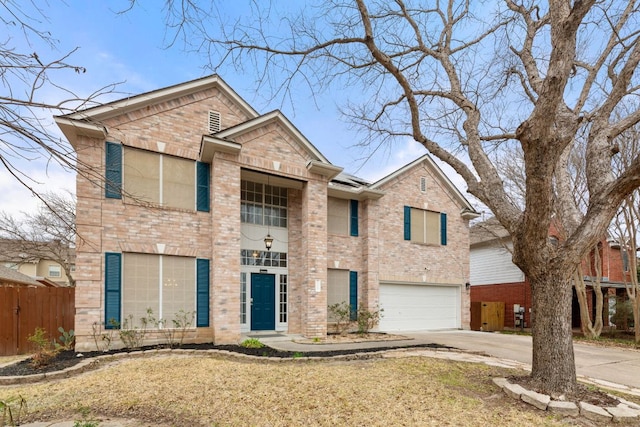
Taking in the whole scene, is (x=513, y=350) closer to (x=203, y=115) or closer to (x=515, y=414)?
(x=515, y=414)

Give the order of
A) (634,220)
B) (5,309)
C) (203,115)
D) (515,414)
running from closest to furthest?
(515,414), (5,309), (203,115), (634,220)

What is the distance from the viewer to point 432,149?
276 inches

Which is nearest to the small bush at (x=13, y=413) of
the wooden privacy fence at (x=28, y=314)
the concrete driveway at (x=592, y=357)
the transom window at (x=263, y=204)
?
the wooden privacy fence at (x=28, y=314)

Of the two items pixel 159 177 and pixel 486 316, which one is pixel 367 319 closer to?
pixel 486 316

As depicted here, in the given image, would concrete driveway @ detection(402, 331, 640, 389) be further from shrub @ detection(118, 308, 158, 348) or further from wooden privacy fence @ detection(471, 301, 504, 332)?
shrub @ detection(118, 308, 158, 348)

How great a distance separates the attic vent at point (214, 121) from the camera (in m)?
11.4

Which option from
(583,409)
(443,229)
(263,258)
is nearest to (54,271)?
(263,258)

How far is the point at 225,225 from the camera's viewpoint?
10.4 meters

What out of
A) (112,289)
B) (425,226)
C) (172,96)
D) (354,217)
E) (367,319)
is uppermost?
(172,96)

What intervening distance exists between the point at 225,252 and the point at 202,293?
1339 mm

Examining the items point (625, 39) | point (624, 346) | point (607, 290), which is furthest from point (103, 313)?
point (607, 290)

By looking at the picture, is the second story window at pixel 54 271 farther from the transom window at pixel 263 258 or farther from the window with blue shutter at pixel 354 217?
the window with blue shutter at pixel 354 217

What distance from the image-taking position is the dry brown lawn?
455 cm

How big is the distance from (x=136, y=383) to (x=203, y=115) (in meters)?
7.96
